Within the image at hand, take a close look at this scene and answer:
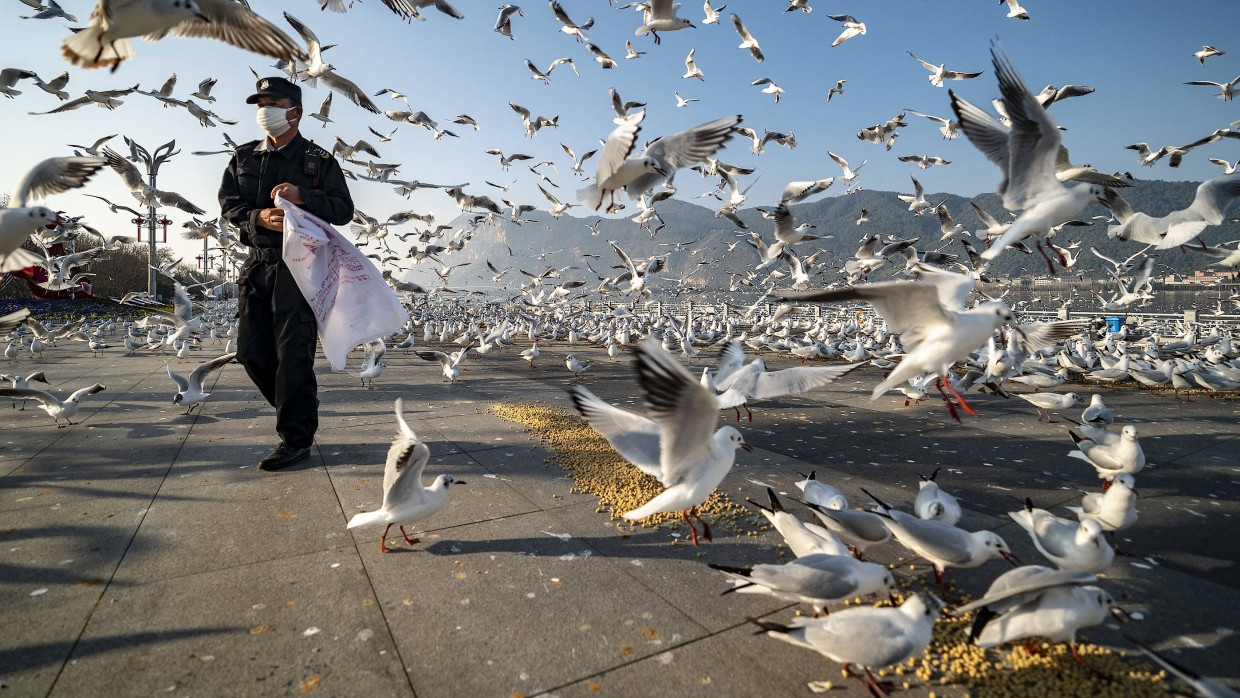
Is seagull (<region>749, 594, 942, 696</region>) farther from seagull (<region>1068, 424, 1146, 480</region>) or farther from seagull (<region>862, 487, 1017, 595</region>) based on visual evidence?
seagull (<region>1068, 424, 1146, 480</region>)

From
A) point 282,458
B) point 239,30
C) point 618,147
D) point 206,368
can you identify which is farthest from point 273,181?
point 618,147

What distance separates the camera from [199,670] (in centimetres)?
222

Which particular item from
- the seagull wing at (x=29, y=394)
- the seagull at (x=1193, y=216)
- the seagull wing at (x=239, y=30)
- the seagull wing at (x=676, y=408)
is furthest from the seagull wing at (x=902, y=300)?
the seagull wing at (x=29, y=394)

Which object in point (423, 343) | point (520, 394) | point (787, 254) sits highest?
point (787, 254)

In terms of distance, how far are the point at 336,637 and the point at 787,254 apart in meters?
13.5

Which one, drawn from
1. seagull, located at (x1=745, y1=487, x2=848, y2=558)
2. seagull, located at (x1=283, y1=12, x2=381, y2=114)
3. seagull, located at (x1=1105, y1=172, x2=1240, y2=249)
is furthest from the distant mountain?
seagull, located at (x1=745, y1=487, x2=848, y2=558)

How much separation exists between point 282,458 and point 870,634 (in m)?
5.07

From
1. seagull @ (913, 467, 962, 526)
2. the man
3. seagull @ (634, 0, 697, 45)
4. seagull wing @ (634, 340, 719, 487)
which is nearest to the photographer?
seagull wing @ (634, 340, 719, 487)

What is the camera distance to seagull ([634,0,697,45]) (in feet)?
38.9

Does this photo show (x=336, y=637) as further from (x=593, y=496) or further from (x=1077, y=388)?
(x=1077, y=388)

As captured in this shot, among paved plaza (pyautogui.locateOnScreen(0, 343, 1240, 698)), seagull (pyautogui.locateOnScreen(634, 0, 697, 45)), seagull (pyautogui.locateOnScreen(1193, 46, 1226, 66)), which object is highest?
seagull (pyautogui.locateOnScreen(1193, 46, 1226, 66))

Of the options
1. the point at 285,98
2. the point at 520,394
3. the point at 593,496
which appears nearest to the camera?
the point at 593,496

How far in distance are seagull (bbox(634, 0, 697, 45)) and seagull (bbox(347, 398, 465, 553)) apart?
1208 cm

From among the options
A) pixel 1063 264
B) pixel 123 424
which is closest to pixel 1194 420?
pixel 1063 264
